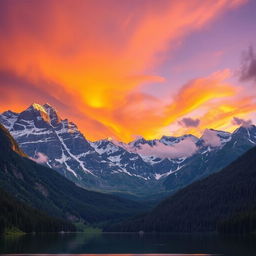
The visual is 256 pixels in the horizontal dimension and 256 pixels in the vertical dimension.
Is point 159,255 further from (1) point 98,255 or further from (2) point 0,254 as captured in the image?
(2) point 0,254

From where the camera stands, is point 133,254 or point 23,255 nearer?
point 23,255

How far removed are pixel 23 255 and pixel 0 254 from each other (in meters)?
7.64

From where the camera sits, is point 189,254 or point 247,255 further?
point 189,254

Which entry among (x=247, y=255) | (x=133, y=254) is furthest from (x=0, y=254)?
(x=247, y=255)

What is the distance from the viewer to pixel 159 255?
146m

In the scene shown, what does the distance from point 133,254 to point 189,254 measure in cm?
1683

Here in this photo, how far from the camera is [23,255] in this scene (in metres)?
140

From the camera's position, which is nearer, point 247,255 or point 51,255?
point 247,255

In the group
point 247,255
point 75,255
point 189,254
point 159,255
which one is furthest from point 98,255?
point 247,255

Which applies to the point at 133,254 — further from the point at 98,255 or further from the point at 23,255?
the point at 23,255

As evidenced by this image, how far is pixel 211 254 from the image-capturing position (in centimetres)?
14350

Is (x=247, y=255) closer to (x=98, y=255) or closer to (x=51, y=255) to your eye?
(x=98, y=255)

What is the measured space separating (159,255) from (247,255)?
2600 centimetres

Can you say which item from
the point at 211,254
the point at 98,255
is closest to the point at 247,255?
the point at 211,254
